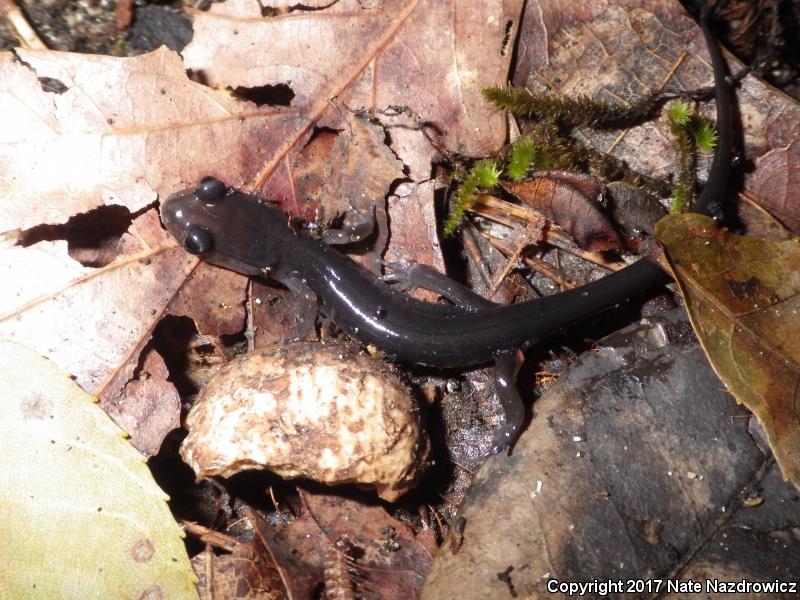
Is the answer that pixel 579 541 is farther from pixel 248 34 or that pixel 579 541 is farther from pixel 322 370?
pixel 248 34

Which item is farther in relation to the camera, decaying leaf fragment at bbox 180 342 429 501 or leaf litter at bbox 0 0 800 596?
leaf litter at bbox 0 0 800 596

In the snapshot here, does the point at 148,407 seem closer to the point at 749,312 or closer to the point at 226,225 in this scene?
the point at 226,225

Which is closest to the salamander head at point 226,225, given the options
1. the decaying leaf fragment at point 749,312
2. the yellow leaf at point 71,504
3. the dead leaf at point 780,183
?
the yellow leaf at point 71,504

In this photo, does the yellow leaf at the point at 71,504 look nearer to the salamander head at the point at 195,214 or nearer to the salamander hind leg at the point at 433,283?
the salamander head at the point at 195,214

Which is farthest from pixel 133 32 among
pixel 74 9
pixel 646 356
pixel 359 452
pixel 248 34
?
pixel 646 356

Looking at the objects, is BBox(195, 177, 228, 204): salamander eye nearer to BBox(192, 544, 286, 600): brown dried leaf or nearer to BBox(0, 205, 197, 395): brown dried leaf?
BBox(0, 205, 197, 395): brown dried leaf

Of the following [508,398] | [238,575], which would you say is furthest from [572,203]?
[238,575]

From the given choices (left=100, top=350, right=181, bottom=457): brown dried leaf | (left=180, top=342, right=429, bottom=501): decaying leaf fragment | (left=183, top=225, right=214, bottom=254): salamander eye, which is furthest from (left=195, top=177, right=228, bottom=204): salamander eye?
(left=180, top=342, right=429, bottom=501): decaying leaf fragment
